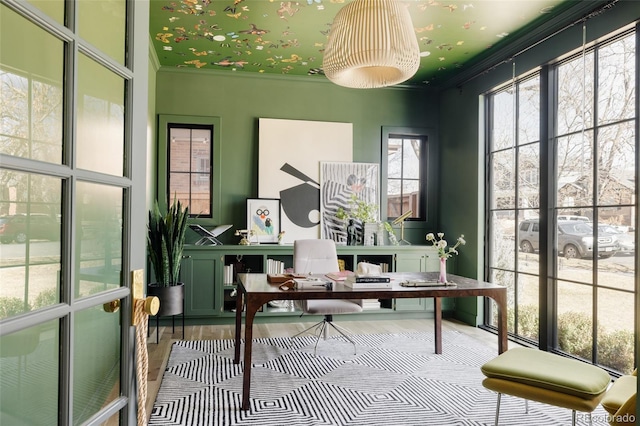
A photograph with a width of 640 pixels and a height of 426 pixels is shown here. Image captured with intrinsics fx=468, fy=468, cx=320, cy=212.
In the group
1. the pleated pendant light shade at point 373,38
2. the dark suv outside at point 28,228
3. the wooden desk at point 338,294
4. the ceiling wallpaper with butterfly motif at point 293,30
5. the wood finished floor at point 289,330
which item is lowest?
the wood finished floor at point 289,330

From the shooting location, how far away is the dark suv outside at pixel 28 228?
0.99 meters

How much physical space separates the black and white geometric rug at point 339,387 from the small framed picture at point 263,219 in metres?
1.35

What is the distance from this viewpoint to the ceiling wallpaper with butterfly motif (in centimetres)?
383

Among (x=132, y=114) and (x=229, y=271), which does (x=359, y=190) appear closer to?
(x=229, y=271)

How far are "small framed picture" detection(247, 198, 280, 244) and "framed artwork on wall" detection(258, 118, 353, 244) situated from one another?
77mm

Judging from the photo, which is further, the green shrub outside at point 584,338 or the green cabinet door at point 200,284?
the green cabinet door at point 200,284

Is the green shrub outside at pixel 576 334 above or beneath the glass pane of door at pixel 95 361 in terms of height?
beneath

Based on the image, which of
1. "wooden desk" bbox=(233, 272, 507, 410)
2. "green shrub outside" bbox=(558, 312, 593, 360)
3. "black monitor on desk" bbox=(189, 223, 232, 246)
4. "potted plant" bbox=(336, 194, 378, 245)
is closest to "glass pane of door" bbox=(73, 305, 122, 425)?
"wooden desk" bbox=(233, 272, 507, 410)

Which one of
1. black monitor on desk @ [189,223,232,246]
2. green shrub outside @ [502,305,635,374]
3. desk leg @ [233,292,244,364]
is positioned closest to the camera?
green shrub outside @ [502,305,635,374]

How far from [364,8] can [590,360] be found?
316 centimetres

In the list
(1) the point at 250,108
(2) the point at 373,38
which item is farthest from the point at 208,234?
(2) the point at 373,38

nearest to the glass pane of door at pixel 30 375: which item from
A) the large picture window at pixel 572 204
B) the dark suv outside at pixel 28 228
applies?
the dark suv outside at pixel 28 228

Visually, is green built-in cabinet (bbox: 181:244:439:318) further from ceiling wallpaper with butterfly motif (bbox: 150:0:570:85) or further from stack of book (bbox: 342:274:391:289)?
ceiling wallpaper with butterfly motif (bbox: 150:0:570:85)

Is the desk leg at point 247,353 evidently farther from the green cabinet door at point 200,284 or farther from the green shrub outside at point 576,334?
the green shrub outside at point 576,334
